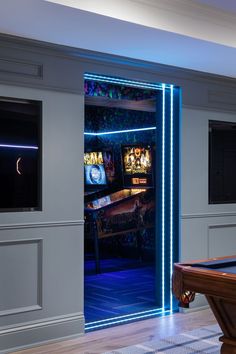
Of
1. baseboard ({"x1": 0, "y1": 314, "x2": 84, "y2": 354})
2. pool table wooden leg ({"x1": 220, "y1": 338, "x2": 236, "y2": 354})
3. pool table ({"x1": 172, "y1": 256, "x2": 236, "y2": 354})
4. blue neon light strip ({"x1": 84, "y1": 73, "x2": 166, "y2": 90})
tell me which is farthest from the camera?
blue neon light strip ({"x1": 84, "y1": 73, "x2": 166, "y2": 90})

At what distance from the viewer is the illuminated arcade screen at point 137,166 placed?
827 cm

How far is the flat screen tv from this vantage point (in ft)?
13.7

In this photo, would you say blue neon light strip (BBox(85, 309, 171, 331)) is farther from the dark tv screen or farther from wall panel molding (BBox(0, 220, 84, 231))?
the dark tv screen

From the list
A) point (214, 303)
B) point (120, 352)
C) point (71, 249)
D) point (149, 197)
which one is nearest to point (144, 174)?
point (149, 197)

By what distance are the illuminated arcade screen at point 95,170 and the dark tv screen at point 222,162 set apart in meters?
3.14

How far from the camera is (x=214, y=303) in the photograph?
3.33 m

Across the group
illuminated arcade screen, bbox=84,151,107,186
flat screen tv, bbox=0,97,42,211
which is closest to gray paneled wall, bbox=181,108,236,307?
flat screen tv, bbox=0,97,42,211

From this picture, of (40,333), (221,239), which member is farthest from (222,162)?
(40,333)

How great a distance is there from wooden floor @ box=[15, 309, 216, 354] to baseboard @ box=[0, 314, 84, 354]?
6 centimetres

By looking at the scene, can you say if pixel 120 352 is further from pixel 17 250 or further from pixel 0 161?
pixel 0 161

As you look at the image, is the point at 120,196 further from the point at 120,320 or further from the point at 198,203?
the point at 120,320

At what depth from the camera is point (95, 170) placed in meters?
8.78

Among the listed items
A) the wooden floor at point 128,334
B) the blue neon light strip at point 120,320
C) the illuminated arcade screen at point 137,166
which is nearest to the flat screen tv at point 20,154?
the wooden floor at point 128,334

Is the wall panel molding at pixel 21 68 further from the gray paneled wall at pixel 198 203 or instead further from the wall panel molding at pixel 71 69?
the gray paneled wall at pixel 198 203
